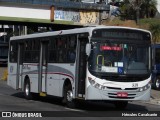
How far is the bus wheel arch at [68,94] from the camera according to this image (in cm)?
1862

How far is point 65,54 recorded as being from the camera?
1927 centimetres

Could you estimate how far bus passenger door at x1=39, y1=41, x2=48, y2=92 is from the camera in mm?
21281

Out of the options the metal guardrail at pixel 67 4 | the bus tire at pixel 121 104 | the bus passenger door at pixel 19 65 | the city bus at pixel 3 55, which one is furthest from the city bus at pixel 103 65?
the city bus at pixel 3 55

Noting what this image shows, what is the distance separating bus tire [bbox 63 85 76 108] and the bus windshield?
1767 millimetres

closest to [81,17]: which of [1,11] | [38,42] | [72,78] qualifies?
[1,11]

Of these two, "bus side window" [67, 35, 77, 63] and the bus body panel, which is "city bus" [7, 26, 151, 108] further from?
the bus body panel

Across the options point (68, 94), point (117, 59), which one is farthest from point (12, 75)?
point (117, 59)

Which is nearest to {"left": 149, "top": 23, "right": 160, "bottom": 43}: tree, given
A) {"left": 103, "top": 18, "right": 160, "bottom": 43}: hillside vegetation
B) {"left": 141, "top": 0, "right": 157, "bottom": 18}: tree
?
{"left": 103, "top": 18, "right": 160, "bottom": 43}: hillside vegetation

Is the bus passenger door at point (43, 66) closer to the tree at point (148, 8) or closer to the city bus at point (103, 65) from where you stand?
the city bus at point (103, 65)

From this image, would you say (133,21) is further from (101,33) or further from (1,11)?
(101,33)

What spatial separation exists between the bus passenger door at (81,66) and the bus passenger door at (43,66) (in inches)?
132

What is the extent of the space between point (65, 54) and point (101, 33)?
7.33 ft

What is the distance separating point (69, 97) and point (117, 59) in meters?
2.55

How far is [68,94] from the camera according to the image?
18859 millimetres
